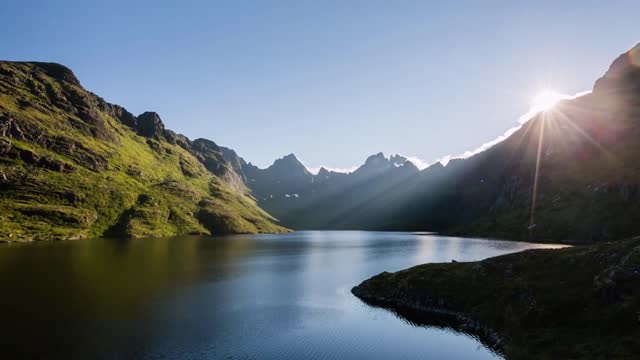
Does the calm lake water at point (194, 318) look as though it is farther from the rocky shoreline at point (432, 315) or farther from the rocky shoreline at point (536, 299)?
the rocky shoreline at point (536, 299)

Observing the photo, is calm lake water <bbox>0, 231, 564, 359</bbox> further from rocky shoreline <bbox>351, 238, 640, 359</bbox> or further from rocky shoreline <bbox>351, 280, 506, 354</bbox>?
rocky shoreline <bbox>351, 238, 640, 359</bbox>

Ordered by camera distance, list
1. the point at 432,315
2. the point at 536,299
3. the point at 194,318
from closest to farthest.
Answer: the point at 536,299
the point at 194,318
the point at 432,315

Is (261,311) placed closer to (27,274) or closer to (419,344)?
(419,344)

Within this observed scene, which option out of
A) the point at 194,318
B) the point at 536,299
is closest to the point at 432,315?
the point at 536,299

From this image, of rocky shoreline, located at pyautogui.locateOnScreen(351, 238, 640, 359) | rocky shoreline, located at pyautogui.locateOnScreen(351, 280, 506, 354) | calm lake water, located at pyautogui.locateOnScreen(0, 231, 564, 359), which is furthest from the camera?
rocky shoreline, located at pyautogui.locateOnScreen(351, 280, 506, 354)

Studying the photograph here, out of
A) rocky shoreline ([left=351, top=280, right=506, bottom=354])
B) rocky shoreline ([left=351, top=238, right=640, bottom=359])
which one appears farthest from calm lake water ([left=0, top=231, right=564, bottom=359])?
rocky shoreline ([left=351, top=238, right=640, bottom=359])

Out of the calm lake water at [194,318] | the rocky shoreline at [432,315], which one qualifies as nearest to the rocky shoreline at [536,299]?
the rocky shoreline at [432,315]

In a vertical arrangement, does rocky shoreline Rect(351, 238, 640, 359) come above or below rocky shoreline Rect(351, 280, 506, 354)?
above

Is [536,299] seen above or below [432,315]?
above

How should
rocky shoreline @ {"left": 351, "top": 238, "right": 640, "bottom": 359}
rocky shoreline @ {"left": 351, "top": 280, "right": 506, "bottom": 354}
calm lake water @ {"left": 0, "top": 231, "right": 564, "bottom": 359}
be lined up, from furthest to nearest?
rocky shoreline @ {"left": 351, "top": 280, "right": 506, "bottom": 354} < calm lake water @ {"left": 0, "top": 231, "right": 564, "bottom": 359} < rocky shoreline @ {"left": 351, "top": 238, "right": 640, "bottom": 359}

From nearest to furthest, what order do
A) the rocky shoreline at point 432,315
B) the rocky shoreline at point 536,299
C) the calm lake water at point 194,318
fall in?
the rocky shoreline at point 536,299 < the calm lake water at point 194,318 < the rocky shoreline at point 432,315

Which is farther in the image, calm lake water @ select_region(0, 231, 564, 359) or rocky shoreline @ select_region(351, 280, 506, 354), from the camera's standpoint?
rocky shoreline @ select_region(351, 280, 506, 354)

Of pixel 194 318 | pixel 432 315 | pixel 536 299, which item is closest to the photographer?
pixel 536 299

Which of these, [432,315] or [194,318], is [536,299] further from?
[194,318]
